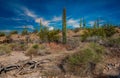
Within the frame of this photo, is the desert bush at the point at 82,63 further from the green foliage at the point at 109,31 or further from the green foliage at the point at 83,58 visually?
the green foliage at the point at 109,31

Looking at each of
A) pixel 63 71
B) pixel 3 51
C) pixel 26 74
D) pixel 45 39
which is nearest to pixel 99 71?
pixel 63 71

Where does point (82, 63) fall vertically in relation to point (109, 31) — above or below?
below

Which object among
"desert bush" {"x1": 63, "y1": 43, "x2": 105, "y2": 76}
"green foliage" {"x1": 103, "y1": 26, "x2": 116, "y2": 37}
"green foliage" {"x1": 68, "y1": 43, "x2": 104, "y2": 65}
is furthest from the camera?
"green foliage" {"x1": 103, "y1": 26, "x2": 116, "y2": 37}

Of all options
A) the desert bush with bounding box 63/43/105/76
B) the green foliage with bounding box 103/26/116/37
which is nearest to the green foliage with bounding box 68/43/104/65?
the desert bush with bounding box 63/43/105/76

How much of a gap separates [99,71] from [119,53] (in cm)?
391

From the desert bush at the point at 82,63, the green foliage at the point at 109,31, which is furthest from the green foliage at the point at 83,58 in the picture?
the green foliage at the point at 109,31

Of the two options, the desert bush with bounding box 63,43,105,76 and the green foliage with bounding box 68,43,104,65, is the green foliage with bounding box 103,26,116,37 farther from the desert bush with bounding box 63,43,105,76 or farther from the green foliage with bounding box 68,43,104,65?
the desert bush with bounding box 63,43,105,76

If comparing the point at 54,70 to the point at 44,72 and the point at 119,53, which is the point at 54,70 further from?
the point at 119,53

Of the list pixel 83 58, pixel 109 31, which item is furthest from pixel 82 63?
pixel 109 31

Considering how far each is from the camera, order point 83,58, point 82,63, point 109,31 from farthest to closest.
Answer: point 109,31
point 83,58
point 82,63

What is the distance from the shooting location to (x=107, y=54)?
1190cm

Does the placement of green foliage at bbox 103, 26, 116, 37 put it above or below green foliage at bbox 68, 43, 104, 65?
above

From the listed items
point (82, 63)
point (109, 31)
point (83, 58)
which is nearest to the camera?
point (82, 63)

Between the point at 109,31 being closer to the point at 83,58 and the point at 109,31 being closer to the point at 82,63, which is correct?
the point at 83,58
